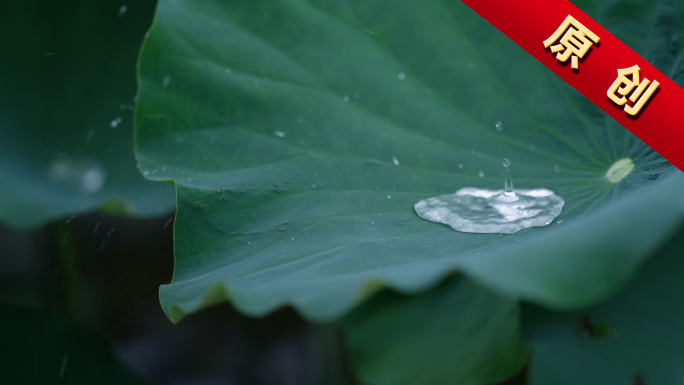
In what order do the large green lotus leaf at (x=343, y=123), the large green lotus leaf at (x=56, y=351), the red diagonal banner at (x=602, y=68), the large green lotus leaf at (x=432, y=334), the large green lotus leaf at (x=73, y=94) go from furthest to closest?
1. the large green lotus leaf at (x=73, y=94)
2. the large green lotus leaf at (x=56, y=351)
3. the large green lotus leaf at (x=343, y=123)
4. the red diagonal banner at (x=602, y=68)
5. the large green lotus leaf at (x=432, y=334)

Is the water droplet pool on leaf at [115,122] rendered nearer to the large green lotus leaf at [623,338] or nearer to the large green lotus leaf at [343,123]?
the large green lotus leaf at [343,123]

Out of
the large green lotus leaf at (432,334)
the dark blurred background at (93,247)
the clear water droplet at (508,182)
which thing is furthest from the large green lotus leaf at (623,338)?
the dark blurred background at (93,247)

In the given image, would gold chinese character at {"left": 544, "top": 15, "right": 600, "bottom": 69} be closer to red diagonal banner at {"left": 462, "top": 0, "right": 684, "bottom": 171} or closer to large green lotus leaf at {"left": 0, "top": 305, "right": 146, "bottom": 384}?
red diagonal banner at {"left": 462, "top": 0, "right": 684, "bottom": 171}

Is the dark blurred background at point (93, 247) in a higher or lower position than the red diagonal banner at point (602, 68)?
lower

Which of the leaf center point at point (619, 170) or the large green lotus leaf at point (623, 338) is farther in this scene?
the leaf center point at point (619, 170)

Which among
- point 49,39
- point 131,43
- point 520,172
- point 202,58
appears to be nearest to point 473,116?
point 520,172

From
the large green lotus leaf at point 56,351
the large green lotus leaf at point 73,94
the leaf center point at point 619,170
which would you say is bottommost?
the large green lotus leaf at point 56,351

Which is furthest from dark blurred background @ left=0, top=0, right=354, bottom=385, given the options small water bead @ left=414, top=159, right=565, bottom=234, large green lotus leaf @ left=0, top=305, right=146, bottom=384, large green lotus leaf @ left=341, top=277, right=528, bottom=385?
large green lotus leaf @ left=341, top=277, right=528, bottom=385

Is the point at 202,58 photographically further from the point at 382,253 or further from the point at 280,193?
the point at 382,253
